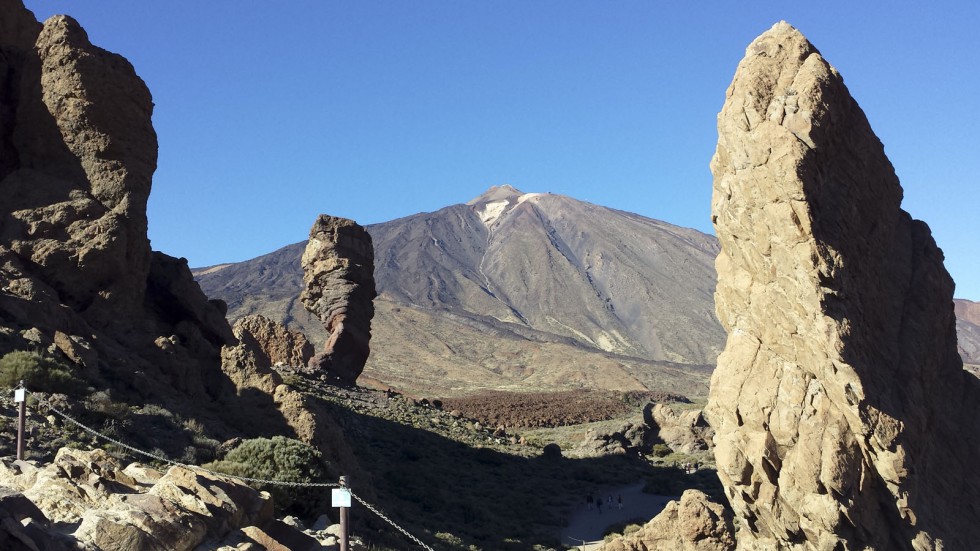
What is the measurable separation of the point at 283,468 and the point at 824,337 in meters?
8.30

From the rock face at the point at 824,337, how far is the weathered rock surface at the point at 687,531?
1.05 m

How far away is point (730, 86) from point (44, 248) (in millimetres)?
13567

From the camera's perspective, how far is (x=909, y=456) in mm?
9727

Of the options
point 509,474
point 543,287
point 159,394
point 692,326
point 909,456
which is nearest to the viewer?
point 909,456

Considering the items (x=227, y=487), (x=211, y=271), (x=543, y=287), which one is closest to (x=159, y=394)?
(x=227, y=487)

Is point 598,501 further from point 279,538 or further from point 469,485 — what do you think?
point 279,538

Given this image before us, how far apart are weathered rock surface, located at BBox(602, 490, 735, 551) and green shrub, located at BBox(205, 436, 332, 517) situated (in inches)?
192

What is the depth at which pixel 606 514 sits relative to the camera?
2331 cm

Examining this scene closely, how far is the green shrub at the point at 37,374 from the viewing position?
11.9 metres

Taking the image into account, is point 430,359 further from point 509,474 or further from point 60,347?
point 60,347

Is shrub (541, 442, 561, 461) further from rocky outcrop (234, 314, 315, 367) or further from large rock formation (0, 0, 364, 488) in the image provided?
large rock formation (0, 0, 364, 488)

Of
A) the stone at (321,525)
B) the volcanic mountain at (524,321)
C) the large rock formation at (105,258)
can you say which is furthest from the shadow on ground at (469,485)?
the volcanic mountain at (524,321)

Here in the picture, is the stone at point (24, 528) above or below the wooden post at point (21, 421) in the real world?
below

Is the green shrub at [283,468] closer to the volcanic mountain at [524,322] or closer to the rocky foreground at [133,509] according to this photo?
the rocky foreground at [133,509]
